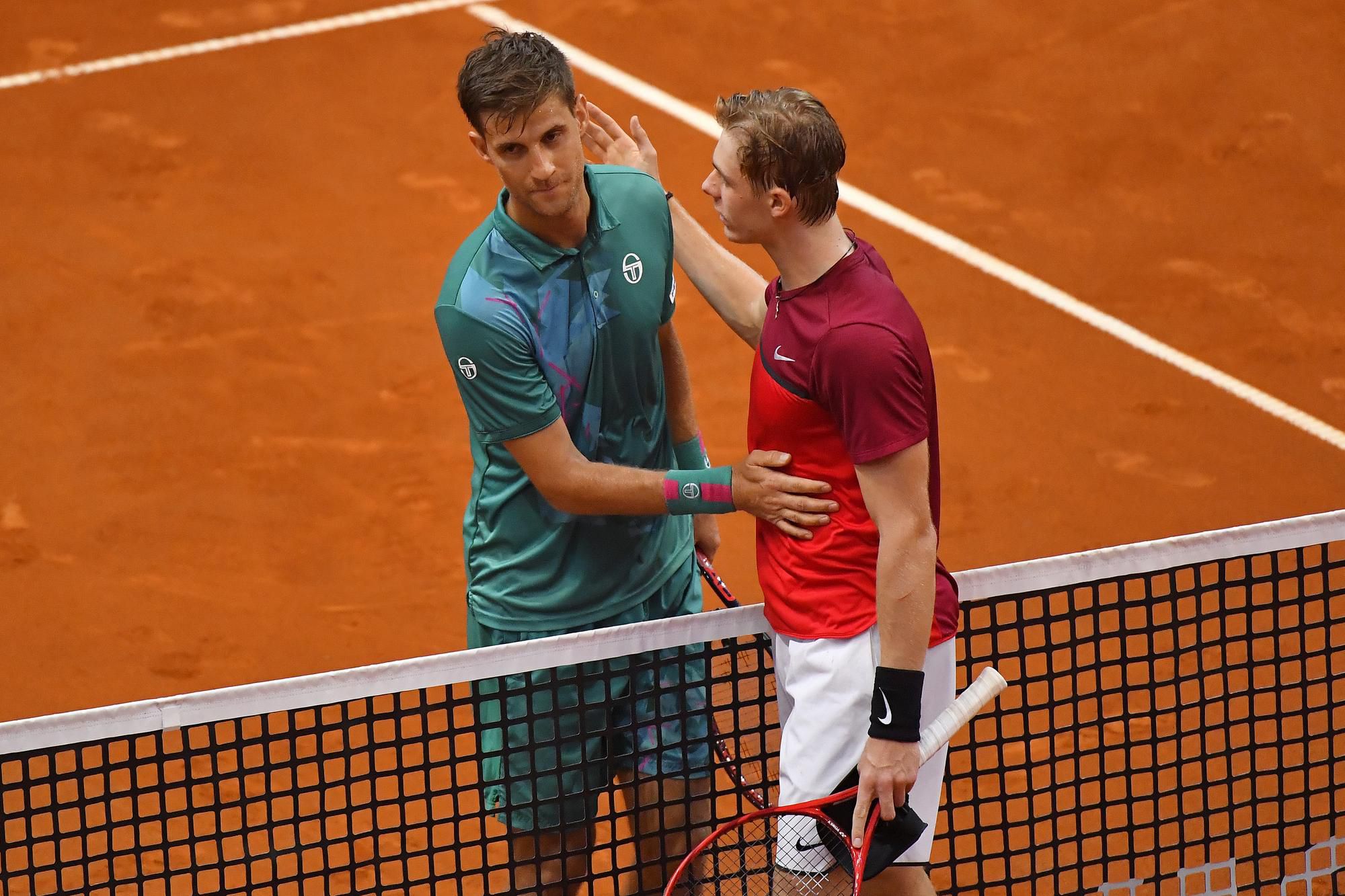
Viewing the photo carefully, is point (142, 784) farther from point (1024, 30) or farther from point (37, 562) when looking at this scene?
point (1024, 30)

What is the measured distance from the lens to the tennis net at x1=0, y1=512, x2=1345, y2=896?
362 cm

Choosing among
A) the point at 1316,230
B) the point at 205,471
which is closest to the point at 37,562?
the point at 205,471

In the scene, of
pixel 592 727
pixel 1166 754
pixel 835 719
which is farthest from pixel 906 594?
pixel 1166 754

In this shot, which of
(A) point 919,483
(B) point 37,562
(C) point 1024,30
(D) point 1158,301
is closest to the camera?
(A) point 919,483

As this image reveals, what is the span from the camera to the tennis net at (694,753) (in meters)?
3.62

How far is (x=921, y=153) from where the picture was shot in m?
8.91

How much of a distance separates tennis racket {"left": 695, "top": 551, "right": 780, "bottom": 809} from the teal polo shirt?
0.28m

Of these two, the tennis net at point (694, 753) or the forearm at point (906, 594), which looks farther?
the tennis net at point (694, 753)

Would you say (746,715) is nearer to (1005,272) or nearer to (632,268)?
(632,268)

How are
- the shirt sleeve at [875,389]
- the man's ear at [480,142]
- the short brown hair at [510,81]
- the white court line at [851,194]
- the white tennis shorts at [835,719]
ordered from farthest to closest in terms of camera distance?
the white court line at [851,194] → the man's ear at [480,142] → the short brown hair at [510,81] → the white tennis shorts at [835,719] → the shirt sleeve at [875,389]

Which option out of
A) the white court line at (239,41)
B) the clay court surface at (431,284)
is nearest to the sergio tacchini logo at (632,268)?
the clay court surface at (431,284)

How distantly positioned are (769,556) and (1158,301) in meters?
4.83

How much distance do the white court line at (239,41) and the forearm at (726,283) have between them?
6.62 m

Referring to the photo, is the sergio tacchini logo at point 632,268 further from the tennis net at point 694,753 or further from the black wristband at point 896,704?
the black wristband at point 896,704
